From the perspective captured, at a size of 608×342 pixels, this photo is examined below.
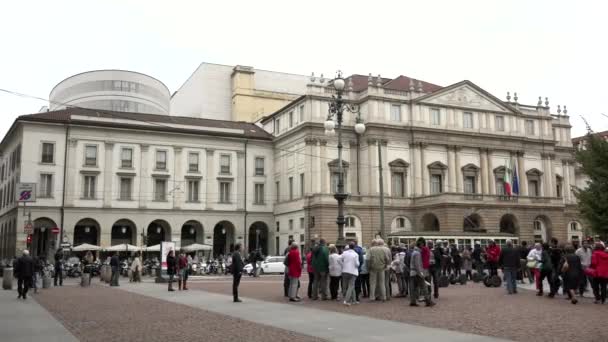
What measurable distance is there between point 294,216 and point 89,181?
19.7 metres

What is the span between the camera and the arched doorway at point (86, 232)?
185 ft

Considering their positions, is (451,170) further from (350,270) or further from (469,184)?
(350,270)

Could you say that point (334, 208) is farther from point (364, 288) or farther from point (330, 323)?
point (330, 323)

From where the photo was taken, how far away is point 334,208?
178 ft

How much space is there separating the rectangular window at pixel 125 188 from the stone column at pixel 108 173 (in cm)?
103

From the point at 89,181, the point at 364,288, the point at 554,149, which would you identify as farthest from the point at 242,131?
the point at 364,288

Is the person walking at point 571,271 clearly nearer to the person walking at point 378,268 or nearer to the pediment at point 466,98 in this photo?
the person walking at point 378,268

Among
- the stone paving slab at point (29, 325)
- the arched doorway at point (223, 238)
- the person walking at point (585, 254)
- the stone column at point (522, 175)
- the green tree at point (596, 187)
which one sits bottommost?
the stone paving slab at point (29, 325)

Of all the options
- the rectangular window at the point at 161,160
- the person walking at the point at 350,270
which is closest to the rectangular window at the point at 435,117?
the rectangular window at the point at 161,160

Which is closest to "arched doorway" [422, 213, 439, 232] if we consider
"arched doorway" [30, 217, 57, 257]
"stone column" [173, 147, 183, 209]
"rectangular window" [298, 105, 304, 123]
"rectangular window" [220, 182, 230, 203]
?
"rectangular window" [298, 105, 304, 123]

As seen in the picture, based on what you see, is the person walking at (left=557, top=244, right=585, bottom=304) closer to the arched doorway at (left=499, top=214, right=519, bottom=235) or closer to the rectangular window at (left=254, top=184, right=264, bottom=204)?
the arched doorway at (left=499, top=214, right=519, bottom=235)

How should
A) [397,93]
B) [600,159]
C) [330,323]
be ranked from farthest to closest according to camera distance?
1. [397,93]
2. [600,159]
3. [330,323]

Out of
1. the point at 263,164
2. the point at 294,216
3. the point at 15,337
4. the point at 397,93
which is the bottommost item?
the point at 15,337

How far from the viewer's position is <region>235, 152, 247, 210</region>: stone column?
6112 cm
